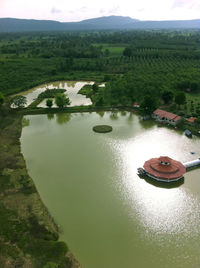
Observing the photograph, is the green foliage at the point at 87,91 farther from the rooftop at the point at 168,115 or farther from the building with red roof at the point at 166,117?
the rooftop at the point at 168,115

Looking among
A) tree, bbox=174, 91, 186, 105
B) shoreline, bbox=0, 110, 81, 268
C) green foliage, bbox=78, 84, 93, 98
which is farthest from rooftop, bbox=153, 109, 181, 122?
shoreline, bbox=0, 110, 81, 268

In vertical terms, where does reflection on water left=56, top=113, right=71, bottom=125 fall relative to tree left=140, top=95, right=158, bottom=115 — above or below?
below

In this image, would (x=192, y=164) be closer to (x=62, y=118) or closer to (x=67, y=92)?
(x=62, y=118)

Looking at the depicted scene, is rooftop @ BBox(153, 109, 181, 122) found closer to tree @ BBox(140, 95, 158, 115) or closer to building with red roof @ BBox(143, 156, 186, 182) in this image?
tree @ BBox(140, 95, 158, 115)

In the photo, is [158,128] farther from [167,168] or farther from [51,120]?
[51,120]

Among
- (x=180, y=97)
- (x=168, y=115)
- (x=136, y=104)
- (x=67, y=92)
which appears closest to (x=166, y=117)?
(x=168, y=115)

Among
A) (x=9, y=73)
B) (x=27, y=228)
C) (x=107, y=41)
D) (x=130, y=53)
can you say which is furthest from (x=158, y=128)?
(x=107, y=41)
